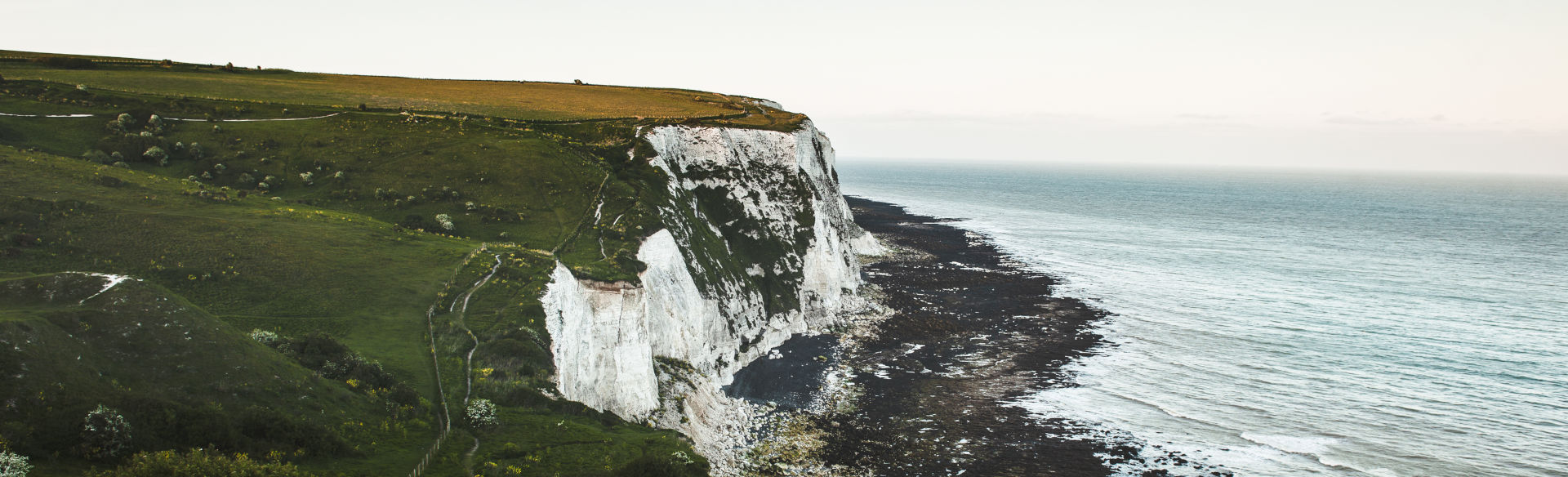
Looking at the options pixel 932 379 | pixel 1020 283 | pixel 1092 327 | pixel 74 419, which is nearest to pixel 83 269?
pixel 74 419

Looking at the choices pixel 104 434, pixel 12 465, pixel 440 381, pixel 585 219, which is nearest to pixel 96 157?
pixel 585 219

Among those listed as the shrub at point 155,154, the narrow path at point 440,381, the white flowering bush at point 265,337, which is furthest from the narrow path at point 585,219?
the shrub at point 155,154

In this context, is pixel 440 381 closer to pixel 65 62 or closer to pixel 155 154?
pixel 155 154

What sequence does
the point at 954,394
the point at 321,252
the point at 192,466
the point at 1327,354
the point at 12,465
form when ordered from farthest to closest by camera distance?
the point at 1327,354, the point at 954,394, the point at 321,252, the point at 192,466, the point at 12,465

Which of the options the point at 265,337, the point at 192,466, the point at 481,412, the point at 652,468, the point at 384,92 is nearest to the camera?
the point at 192,466

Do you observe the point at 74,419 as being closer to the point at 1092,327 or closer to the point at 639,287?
the point at 639,287

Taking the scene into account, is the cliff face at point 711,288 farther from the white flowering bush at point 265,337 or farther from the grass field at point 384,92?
the grass field at point 384,92
